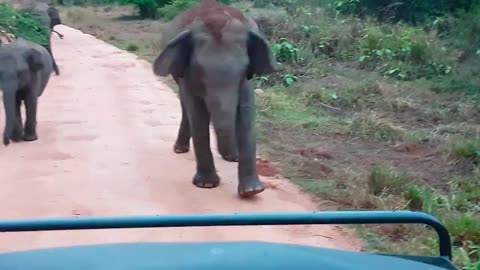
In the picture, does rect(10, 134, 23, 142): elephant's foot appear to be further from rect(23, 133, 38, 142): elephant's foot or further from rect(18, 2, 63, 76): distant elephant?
rect(18, 2, 63, 76): distant elephant

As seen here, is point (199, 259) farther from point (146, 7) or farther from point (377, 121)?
point (146, 7)

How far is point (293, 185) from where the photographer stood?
8.18 metres

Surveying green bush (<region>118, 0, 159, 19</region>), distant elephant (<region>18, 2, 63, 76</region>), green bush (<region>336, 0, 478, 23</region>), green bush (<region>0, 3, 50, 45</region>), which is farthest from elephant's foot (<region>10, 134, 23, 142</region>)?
green bush (<region>118, 0, 159, 19</region>)

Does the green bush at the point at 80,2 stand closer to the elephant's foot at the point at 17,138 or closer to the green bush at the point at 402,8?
the green bush at the point at 402,8

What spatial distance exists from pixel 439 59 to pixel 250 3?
47.4 feet

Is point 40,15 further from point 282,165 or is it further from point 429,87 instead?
point 282,165

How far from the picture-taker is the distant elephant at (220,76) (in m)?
7.19

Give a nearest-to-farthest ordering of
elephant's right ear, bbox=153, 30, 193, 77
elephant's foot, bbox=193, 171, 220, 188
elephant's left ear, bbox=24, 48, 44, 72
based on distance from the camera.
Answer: elephant's right ear, bbox=153, 30, 193, 77, elephant's foot, bbox=193, 171, 220, 188, elephant's left ear, bbox=24, 48, 44, 72

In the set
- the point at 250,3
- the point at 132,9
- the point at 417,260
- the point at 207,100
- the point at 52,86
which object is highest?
the point at 417,260

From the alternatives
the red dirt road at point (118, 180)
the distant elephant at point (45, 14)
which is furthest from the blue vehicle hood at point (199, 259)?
the distant elephant at point (45, 14)

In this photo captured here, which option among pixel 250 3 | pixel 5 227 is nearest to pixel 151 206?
pixel 5 227

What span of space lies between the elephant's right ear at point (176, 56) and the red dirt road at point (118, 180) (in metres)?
1.03

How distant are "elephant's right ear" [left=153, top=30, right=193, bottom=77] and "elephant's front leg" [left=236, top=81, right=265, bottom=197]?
54 centimetres

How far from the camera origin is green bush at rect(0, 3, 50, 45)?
1170cm
